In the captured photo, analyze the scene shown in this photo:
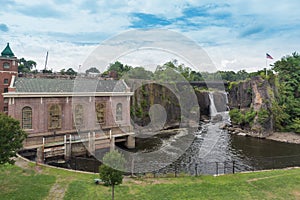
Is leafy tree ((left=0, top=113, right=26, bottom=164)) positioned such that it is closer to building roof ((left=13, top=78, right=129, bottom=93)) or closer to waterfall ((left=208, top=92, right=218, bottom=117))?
Result: building roof ((left=13, top=78, right=129, bottom=93))

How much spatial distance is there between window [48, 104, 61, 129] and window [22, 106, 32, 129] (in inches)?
62.0

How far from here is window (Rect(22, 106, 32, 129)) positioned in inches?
726

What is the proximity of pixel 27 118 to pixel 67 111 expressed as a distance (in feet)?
10.8

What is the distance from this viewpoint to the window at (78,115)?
20953 mm

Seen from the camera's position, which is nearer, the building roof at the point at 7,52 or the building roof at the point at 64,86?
the building roof at the point at 64,86

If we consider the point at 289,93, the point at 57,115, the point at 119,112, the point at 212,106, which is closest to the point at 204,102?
the point at 212,106

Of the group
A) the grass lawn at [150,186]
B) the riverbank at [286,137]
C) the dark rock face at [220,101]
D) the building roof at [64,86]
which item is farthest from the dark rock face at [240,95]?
the grass lawn at [150,186]

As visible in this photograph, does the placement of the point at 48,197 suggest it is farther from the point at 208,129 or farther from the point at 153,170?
the point at 208,129

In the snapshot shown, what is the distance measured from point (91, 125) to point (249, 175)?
46.9 ft

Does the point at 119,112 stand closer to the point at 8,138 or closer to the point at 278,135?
the point at 8,138

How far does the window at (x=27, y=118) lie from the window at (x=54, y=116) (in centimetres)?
157

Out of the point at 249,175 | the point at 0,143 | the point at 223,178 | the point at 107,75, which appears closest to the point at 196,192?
the point at 223,178

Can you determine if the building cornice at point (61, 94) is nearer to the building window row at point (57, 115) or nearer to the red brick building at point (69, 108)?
the red brick building at point (69, 108)

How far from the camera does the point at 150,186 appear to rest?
11570mm
